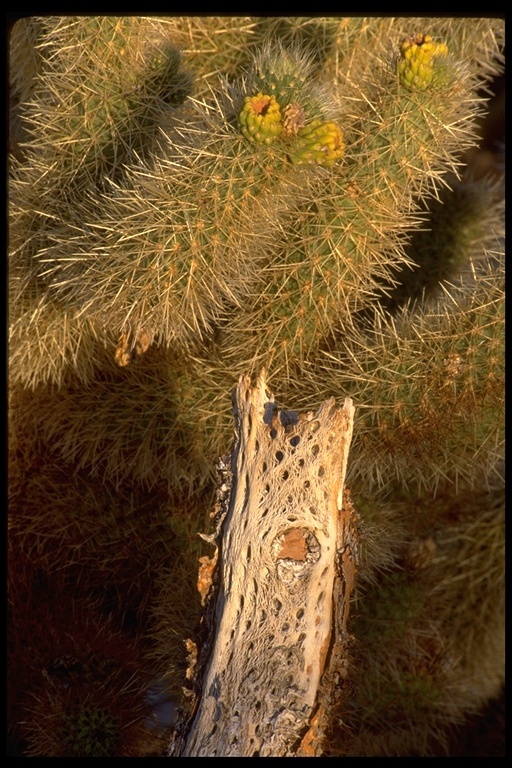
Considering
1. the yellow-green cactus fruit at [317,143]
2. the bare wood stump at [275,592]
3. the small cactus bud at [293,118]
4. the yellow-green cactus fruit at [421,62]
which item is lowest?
the bare wood stump at [275,592]

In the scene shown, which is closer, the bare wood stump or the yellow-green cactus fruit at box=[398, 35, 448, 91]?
the bare wood stump

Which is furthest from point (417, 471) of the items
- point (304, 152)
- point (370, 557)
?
point (304, 152)

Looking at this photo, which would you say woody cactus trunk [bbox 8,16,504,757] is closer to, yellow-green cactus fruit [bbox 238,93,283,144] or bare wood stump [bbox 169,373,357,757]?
yellow-green cactus fruit [bbox 238,93,283,144]

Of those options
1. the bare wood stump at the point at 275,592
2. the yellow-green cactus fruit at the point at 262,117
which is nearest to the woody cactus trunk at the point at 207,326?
the yellow-green cactus fruit at the point at 262,117

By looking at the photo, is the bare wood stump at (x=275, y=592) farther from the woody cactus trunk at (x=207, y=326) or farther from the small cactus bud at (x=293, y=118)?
the small cactus bud at (x=293, y=118)

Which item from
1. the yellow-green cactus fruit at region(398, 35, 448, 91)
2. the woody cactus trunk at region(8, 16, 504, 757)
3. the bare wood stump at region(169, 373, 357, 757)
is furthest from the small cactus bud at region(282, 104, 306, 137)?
the bare wood stump at region(169, 373, 357, 757)

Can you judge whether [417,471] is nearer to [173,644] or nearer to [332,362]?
[332,362]

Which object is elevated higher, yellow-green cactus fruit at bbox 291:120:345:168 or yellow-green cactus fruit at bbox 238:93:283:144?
yellow-green cactus fruit at bbox 238:93:283:144
